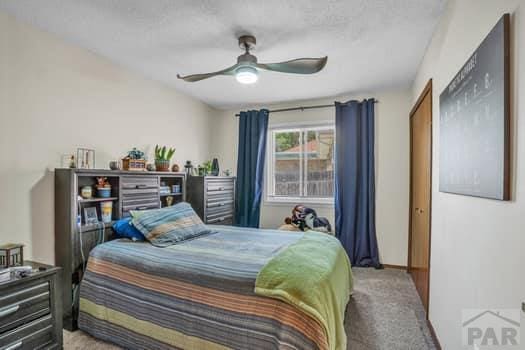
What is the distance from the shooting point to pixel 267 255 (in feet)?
6.64

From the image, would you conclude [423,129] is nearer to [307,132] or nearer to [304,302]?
[307,132]

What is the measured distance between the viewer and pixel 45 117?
2.21 meters

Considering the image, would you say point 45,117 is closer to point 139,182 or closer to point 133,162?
point 133,162

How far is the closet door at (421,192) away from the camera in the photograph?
2.40 meters

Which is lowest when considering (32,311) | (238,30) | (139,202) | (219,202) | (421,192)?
(32,311)

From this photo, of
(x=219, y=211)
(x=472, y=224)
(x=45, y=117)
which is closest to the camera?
(x=472, y=224)

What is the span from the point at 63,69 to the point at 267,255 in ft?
8.00

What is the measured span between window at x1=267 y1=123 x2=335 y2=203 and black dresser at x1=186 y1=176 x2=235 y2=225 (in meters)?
0.75

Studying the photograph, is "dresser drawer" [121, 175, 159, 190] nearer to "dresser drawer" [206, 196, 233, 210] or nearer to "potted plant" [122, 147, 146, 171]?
"potted plant" [122, 147, 146, 171]

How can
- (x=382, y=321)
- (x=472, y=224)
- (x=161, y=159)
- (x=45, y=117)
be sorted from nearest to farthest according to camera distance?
1. (x=472, y=224)
2. (x=45, y=117)
3. (x=382, y=321)
4. (x=161, y=159)

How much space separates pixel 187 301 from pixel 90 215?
54.2 inches

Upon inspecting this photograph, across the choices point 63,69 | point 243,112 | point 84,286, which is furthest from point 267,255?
point 243,112

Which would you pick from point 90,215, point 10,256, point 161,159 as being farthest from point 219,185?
point 10,256

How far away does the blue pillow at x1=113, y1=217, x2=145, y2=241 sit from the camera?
2436 millimetres
